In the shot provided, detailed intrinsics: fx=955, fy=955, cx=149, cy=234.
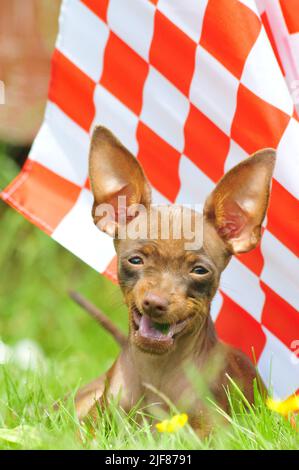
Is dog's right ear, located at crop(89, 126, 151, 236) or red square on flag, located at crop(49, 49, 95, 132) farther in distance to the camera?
red square on flag, located at crop(49, 49, 95, 132)

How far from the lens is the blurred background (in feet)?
13.2

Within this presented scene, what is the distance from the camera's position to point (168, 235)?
2.14 m

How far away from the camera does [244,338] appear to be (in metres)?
2.62

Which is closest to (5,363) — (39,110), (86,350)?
(86,350)

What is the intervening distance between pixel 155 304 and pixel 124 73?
89cm

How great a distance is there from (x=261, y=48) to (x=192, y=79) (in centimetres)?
24

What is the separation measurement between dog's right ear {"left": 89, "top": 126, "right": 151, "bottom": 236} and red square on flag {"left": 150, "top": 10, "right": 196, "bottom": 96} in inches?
13.3

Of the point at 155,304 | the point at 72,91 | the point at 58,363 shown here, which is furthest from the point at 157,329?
the point at 58,363

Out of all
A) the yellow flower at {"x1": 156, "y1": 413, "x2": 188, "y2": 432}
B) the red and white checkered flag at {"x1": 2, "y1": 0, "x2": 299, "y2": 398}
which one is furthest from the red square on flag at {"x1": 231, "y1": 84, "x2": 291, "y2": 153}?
the yellow flower at {"x1": 156, "y1": 413, "x2": 188, "y2": 432}

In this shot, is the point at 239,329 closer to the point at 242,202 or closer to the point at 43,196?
the point at 242,202

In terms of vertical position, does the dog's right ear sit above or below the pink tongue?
above

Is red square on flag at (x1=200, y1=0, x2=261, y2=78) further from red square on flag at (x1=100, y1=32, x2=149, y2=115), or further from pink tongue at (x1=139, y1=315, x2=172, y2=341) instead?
pink tongue at (x1=139, y1=315, x2=172, y2=341)

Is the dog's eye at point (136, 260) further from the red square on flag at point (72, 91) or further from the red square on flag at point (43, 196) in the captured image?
the red square on flag at point (72, 91)
